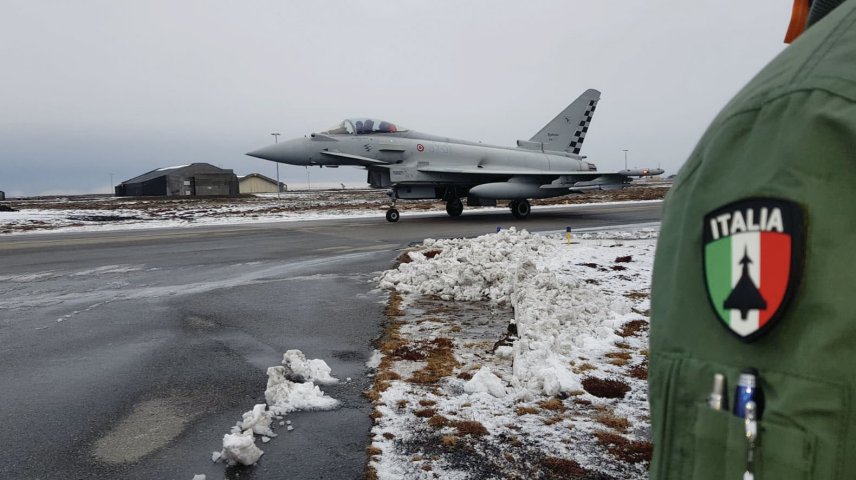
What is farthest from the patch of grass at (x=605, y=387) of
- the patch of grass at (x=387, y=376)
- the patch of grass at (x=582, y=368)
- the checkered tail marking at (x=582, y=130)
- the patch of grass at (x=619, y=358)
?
the checkered tail marking at (x=582, y=130)

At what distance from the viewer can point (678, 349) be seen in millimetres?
948

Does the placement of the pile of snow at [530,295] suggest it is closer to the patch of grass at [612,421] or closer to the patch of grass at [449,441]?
the patch of grass at [612,421]

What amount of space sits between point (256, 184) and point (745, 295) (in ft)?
342

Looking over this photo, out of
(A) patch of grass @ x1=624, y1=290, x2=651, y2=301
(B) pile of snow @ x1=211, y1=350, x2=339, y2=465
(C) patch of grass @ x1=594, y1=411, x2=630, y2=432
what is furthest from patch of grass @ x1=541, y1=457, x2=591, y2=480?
(A) patch of grass @ x1=624, y1=290, x2=651, y2=301

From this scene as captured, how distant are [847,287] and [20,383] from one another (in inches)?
240

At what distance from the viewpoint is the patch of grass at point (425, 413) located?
3894 millimetres

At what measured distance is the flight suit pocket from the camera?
82 cm

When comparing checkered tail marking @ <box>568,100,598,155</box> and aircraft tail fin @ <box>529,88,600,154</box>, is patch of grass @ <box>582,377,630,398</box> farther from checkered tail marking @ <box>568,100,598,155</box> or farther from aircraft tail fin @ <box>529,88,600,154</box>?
checkered tail marking @ <box>568,100,598,155</box>

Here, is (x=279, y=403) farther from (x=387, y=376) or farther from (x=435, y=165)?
(x=435, y=165)

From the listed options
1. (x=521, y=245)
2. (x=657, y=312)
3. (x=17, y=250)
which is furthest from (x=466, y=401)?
(x=17, y=250)

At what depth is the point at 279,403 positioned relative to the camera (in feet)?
13.6

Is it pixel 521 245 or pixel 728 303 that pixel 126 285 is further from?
pixel 728 303

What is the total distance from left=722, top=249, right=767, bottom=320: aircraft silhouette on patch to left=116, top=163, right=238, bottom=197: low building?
7897 cm

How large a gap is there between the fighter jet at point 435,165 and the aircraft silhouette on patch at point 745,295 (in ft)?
65.2
